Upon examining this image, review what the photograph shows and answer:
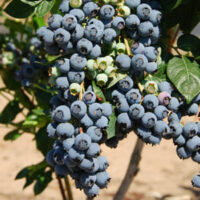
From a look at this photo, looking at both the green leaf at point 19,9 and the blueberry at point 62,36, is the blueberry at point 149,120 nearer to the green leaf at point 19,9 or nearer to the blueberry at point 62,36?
the blueberry at point 62,36

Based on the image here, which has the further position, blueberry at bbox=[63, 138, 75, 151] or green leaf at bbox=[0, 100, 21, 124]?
green leaf at bbox=[0, 100, 21, 124]

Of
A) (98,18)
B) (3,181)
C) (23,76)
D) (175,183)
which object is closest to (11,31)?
(23,76)

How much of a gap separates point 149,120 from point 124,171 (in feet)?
9.15

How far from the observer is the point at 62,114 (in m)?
0.78

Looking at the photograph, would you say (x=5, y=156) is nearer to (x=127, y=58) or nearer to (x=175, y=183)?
(x=175, y=183)

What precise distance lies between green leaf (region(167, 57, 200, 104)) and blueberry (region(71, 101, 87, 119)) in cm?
22

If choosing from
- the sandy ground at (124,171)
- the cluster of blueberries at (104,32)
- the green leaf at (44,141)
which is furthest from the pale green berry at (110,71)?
the sandy ground at (124,171)

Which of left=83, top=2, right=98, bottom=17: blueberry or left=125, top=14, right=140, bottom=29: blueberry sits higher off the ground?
left=125, top=14, right=140, bottom=29: blueberry

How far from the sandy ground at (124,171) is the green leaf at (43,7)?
2.32 meters

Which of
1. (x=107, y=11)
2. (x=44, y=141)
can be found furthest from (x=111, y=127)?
(x=44, y=141)

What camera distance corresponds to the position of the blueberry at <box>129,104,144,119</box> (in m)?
0.78

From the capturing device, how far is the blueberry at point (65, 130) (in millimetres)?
769

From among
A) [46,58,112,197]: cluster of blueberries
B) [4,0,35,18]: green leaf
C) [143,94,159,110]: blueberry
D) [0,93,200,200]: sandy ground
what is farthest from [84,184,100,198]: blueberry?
[0,93,200,200]: sandy ground

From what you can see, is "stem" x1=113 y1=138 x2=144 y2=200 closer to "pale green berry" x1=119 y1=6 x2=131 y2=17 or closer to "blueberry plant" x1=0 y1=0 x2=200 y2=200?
"blueberry plant" x1=0 y1=0 x2=200 y2=200
